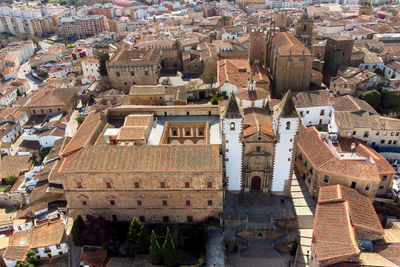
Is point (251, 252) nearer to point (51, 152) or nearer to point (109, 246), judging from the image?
point (109, 246)

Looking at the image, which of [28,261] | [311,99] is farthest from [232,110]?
[28,261]

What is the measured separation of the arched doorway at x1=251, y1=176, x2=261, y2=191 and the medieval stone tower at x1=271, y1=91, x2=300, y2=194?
1771 millimetres

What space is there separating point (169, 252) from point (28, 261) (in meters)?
17.0

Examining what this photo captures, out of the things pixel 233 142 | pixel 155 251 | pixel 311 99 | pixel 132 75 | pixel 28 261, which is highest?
pixel 233 142

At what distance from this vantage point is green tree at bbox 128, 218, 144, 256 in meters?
33.7

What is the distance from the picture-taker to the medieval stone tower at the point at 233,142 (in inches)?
1421

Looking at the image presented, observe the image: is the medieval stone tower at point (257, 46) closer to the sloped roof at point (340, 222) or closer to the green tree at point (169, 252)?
the sloped roof at point (340, 222)

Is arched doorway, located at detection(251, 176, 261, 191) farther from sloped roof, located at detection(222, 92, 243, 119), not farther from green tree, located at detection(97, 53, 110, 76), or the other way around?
green tree, located at detection(97, 53, 110, 76)

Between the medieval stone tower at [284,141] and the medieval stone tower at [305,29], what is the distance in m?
43.0

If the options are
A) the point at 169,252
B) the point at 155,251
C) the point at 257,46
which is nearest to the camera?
the point at 169,252

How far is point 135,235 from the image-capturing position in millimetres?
33844

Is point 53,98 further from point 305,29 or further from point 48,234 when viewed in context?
point 305,29

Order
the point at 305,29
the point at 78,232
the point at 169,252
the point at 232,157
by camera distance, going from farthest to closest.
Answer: the point at 305,29
the point at 232,157
the point at 78,232
the point at 169,252

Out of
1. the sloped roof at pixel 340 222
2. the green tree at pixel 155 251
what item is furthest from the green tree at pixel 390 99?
the green tree at pixel 155 251
